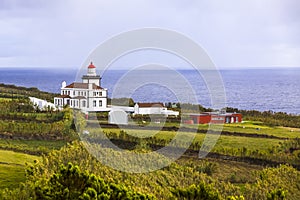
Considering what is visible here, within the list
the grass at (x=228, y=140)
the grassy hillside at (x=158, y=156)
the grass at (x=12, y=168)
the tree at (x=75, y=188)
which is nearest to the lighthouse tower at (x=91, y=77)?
the grassy hillside at (x=158, y=156)

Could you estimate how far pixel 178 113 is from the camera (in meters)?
33.6

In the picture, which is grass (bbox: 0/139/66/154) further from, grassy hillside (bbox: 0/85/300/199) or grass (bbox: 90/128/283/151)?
grass (bbox: 90/128/283/151)

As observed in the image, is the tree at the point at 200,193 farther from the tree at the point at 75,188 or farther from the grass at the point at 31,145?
the grass at the point at 31,145

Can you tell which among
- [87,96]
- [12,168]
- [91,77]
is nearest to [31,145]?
[12,168]

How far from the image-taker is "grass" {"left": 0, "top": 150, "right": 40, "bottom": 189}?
59.3 ft

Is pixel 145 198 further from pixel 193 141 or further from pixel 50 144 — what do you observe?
pixel 50 144

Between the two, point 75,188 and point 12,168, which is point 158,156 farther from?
point 75,188

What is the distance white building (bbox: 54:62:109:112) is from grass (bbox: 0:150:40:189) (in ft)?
37.0

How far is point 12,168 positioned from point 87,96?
1473 centimetres

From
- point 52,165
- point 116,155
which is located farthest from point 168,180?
point 52,165

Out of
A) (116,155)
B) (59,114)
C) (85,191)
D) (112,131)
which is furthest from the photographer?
(59,114)

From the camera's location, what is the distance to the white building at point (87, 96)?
3470cm

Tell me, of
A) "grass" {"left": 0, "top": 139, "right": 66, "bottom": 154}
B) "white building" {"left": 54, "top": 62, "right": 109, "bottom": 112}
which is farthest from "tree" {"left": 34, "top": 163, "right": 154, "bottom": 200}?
"white building" {"left": 54, "top": 62, "right": 109, "bottom": 112}

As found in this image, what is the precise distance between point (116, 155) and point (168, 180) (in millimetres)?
2071
